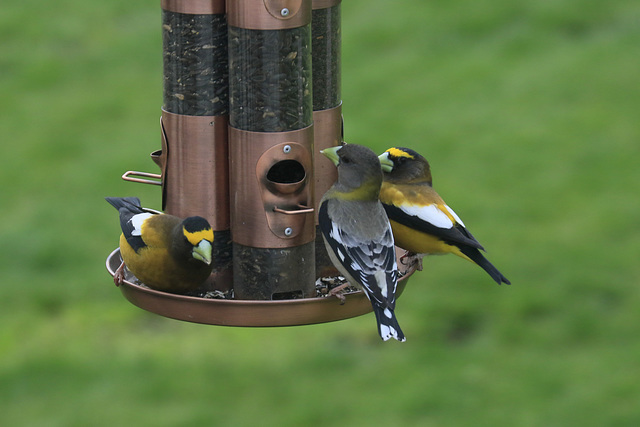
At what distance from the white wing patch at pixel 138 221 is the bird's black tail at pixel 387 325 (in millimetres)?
1276

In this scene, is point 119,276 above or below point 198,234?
below

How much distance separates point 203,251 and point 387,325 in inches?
37.5

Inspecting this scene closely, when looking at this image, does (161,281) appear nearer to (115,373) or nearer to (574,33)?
(115,373)

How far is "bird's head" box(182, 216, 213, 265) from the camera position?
578cm

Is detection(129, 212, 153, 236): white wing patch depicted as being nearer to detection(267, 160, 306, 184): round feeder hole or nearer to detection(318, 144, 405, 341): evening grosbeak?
detection(267, 160, 306, 184): round feeder hole

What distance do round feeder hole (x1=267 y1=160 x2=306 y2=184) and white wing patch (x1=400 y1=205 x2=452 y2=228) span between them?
43.0 inches

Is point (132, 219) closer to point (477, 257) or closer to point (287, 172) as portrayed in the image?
point (287, 172)

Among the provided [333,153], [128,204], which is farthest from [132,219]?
[333,153]

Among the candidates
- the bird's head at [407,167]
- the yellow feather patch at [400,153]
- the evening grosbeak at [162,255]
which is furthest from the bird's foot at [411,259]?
the evening grosbeak at [162,255]

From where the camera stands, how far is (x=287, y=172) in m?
6.23

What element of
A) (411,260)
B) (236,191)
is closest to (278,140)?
(236,191)

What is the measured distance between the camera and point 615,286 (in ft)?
43.6

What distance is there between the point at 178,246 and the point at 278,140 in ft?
2.37

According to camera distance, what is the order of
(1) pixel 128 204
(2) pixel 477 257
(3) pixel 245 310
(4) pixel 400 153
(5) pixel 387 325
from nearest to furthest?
1. (3) pixel 245 310
2. (5) pixel 387 325
3. (1) pixel 128 204
4. (2) pixel 477 257
5. (4) pixel 400 153
